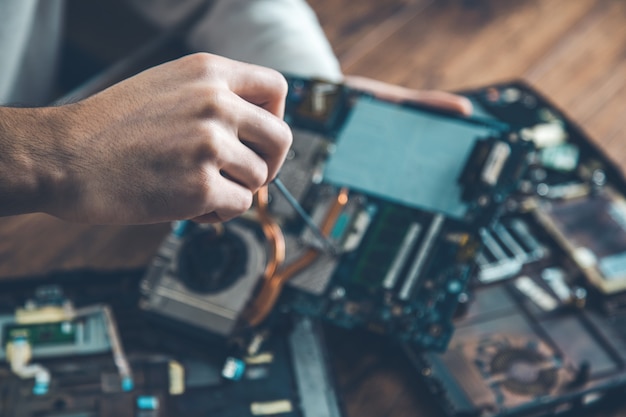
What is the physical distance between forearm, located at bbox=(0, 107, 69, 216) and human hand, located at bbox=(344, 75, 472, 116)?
19.8 inches

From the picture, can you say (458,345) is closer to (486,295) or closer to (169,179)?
(486,295)

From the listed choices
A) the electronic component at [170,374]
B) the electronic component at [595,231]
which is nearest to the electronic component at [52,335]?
the electronic component at [170,374]

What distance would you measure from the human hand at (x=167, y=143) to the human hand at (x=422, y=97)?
1.31 feet

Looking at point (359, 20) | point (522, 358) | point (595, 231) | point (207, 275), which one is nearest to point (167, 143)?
point (207, 275)

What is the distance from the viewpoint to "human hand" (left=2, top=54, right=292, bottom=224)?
61cm

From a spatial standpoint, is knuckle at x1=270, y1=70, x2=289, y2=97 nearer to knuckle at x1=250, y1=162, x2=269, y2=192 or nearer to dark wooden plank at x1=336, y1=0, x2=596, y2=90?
knuckle at x1=250, y1=162, x2=269, y2=192

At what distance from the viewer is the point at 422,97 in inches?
41.1

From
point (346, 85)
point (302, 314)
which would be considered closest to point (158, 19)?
point (346, 85)

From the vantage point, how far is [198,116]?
613mm

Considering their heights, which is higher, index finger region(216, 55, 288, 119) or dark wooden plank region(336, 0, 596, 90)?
index finger region(216, 55, 288, 119)

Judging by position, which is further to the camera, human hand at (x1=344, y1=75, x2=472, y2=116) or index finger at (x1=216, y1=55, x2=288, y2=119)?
human hand at (x1=344, y1=75, x2=472, y2=116)

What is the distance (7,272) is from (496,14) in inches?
40.3

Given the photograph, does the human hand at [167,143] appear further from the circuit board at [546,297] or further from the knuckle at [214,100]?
the circuit board at [546,297]

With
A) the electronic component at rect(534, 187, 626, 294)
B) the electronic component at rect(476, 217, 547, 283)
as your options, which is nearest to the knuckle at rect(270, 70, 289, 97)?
the electronic component at rect(476, 217, 547, 283)
